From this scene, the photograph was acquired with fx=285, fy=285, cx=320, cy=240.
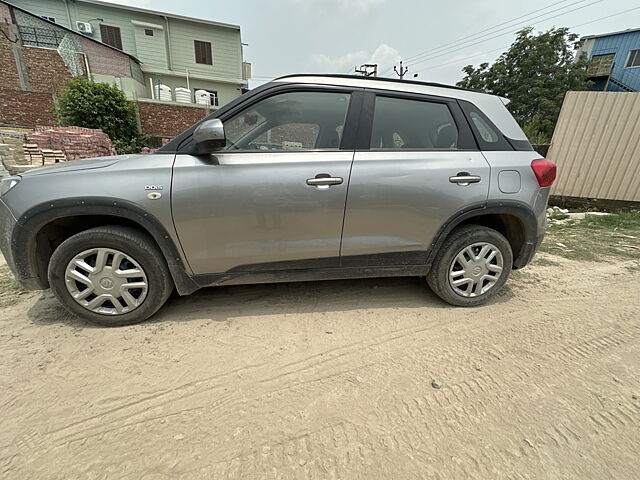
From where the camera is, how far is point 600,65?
20.2 metres

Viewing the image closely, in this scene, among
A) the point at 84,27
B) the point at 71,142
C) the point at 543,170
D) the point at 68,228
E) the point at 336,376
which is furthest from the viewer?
the point at 84,27

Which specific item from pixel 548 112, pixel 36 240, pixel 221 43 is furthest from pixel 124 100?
pixel 548 112

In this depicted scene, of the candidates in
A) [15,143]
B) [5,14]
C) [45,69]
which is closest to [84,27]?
[5,14]

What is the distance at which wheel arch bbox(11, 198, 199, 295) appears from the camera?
1.97 metres

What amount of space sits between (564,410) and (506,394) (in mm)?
283

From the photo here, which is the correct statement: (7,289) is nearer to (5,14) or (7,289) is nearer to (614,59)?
(5,14)

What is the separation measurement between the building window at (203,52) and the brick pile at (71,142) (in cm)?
1164

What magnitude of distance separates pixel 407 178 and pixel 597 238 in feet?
14.5

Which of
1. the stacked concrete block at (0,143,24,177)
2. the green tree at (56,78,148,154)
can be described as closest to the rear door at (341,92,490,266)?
the stacked concrete block at (0,143,24,177)

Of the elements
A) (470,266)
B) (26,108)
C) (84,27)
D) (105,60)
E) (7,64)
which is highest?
(84,27)

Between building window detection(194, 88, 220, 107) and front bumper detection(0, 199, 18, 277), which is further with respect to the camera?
building window detection(194, 88, 220, 107)

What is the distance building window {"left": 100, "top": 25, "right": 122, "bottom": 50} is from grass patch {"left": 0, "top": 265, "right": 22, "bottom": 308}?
2263cm

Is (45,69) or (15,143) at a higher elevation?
(45,69)

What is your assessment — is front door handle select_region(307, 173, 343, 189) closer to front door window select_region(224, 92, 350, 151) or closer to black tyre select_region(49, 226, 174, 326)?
front door window select_region(224, 92, 350, 151)
